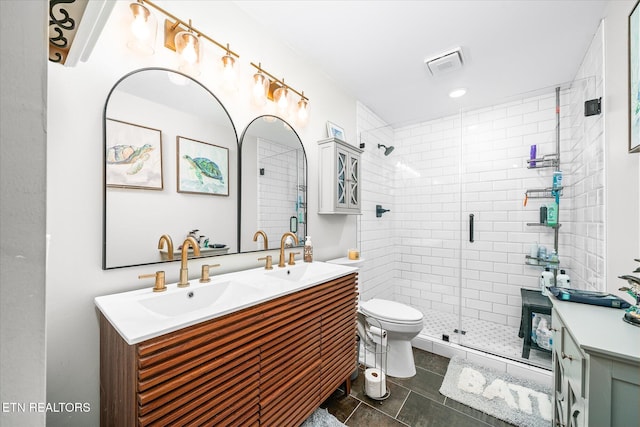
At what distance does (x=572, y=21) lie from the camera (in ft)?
5.70

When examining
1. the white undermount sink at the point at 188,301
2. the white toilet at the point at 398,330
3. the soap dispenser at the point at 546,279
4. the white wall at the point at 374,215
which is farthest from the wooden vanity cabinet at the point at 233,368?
the soap dispenser at the point at 546,279

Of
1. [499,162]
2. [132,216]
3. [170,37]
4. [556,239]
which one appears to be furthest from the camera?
[499,162]

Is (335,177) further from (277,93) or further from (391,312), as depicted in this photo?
(391,312)

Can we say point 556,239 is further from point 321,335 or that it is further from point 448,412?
point 321,335

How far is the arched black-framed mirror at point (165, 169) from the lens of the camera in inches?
45.9

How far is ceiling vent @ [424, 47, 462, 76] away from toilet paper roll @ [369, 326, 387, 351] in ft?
7.44

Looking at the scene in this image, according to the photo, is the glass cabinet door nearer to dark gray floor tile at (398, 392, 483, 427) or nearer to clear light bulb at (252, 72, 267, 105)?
clear light bulb at (252, 72, 267, 105)

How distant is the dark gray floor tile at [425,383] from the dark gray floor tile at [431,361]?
0.23 feet

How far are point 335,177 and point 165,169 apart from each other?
1297mm

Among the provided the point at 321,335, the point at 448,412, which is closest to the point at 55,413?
the point at 321,335

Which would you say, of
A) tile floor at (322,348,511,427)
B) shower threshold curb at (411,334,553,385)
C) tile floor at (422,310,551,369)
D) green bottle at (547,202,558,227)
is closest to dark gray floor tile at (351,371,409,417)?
tile floor at (322,348,511,427)

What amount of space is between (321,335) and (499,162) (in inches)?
109

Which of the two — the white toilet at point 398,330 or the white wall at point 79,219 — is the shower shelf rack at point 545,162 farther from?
the white wall at point 79,219

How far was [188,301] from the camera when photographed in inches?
48.0
